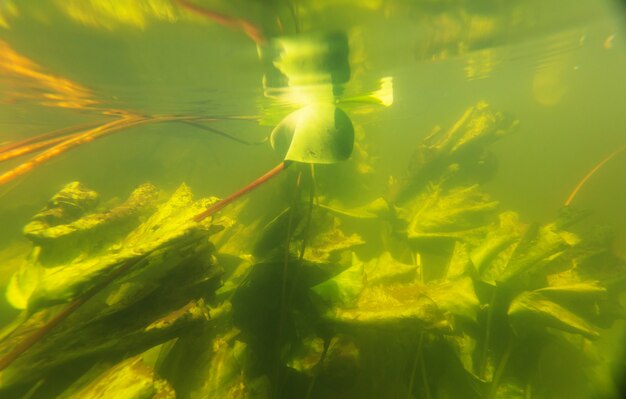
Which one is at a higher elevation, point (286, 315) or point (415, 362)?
point (286, 315)

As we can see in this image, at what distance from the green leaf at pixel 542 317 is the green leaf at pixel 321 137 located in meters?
Result: 1.46

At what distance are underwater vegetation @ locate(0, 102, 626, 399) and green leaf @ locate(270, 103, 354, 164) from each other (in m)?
0.02

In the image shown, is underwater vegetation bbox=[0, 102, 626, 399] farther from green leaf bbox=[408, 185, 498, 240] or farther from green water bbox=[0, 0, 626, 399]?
green leaf bbox=[408, 185, 498, 240]

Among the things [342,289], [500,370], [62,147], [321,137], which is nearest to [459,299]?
[500,370]

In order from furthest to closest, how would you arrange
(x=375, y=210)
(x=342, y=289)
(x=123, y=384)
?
(x=375, y=210) → (x=342, y=289) → (x=123, y=384)

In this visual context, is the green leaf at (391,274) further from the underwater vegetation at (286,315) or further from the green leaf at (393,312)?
the green leaf at (393,312)

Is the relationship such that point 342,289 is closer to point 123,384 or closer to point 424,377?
point 424,377

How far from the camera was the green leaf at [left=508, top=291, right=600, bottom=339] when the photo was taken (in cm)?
153

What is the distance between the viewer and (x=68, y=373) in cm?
135

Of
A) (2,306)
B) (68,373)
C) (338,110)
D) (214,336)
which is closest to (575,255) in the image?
(338,110)

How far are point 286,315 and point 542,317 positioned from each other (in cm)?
154

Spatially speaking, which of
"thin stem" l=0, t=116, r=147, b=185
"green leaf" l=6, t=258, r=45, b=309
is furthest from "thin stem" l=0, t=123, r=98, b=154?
"green leaf" l=6, t=258, r=45, b=309

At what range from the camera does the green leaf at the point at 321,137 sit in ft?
6.26

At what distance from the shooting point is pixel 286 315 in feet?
5.42
